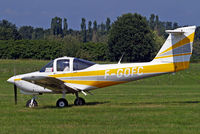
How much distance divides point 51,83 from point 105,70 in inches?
89.6

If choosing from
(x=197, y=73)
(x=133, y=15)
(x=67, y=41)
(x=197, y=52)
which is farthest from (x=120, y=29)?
(x=197, y=52)

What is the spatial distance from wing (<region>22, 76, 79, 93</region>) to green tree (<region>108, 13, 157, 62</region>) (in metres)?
63.3

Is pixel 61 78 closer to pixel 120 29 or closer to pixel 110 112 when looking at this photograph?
pixel 110 112

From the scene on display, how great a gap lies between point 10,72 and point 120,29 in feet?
135

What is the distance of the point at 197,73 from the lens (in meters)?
52.6

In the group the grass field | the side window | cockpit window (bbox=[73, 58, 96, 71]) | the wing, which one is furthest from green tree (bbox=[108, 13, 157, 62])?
Answer: the grass field

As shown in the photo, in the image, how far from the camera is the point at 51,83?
16719mm

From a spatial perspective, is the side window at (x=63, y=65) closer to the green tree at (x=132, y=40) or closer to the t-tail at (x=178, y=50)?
the t-tail at (x=178, y=50)

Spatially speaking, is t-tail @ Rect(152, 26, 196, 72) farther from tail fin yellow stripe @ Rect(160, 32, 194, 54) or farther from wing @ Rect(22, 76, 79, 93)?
wing @ Rect(22, 76, 79, 93)

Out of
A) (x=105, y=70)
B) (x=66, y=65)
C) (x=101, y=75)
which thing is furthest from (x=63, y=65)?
(x=105, y=70)

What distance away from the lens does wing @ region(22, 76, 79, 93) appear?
53.1ft

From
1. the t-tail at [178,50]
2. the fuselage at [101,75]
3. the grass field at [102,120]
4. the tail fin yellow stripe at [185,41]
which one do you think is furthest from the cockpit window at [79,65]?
the tail fin yellow stripe at [185,41]

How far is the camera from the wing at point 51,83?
16.2 metres

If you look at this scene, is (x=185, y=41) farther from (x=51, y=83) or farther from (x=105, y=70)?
(x=51, y=83)
